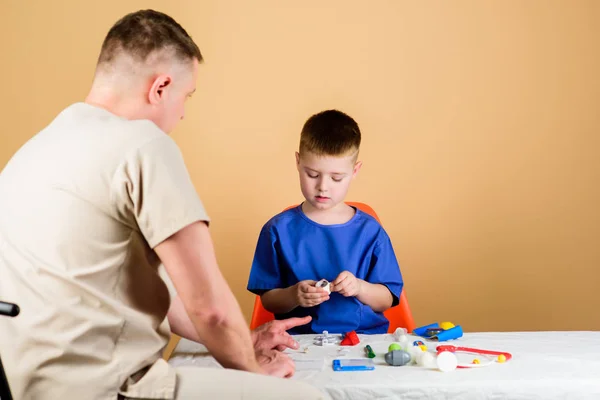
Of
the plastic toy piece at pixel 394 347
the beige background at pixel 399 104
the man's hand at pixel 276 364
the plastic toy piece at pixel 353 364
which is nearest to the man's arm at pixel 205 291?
the man's hand at pixel 276 364

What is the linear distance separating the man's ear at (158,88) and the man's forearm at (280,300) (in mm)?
787

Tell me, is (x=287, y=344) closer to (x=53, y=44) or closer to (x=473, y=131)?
(x=473, y=131)

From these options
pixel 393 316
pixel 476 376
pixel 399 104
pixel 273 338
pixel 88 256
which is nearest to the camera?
pixel 88 256

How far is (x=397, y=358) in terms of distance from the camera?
4.76ft

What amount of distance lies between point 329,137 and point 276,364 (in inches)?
35.1

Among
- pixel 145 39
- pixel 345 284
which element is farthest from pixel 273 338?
pixel 145 39

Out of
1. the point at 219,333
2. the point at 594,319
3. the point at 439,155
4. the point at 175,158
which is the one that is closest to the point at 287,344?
the point at 219,333

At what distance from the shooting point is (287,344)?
5.18 ft

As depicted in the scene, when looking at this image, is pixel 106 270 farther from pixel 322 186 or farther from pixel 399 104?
pixel 399 104

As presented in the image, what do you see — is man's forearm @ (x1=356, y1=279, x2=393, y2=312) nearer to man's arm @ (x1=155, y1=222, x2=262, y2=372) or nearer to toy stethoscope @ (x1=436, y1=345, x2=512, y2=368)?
toy stethoscope @ (x1=436, y1=345, x2=512, y2=368)

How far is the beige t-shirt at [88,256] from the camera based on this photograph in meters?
1.13

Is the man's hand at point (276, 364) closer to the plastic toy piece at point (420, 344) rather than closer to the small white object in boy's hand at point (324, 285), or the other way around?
the plastic toy piece at point (420, 344)

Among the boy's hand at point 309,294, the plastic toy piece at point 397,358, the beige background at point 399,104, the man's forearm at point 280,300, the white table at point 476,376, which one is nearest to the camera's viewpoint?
the white table at point 476,376

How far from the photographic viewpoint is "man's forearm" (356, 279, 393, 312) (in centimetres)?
201
